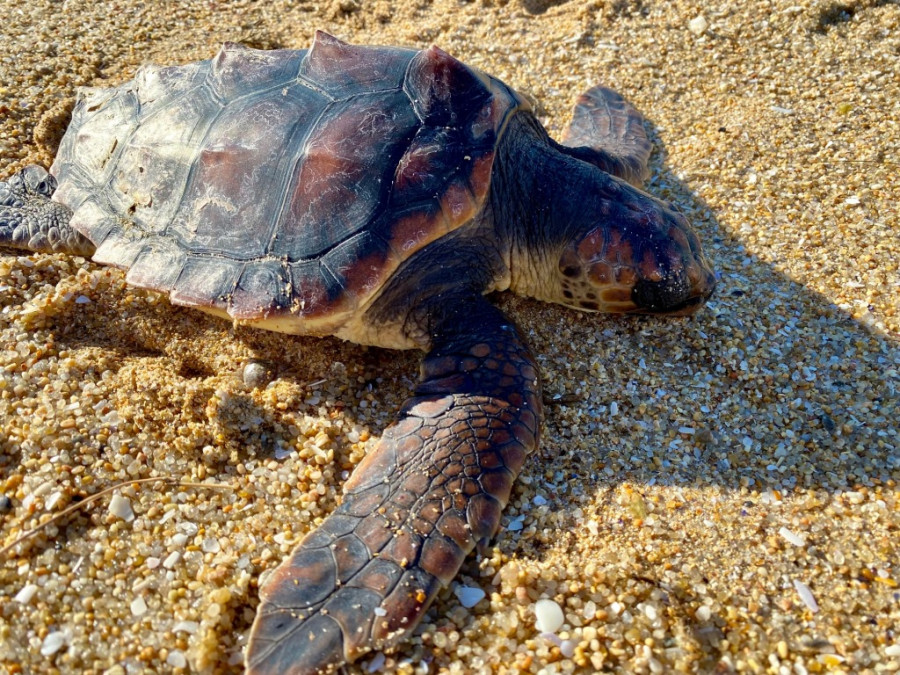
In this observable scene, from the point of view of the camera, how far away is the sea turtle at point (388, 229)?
2.01m

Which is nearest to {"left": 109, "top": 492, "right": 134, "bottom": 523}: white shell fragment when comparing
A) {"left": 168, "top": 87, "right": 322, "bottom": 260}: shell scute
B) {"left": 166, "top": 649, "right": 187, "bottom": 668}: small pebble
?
{"left": 166, "top": 649, "right": 187, "bottom": 668}: small pebble

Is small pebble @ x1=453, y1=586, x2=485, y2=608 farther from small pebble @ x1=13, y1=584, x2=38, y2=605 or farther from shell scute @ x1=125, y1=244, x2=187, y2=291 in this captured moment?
shell scute @ x1=125, y1=244, x2=187, y2=291

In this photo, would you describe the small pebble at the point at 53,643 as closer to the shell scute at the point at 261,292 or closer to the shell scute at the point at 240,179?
the shell scute at the point at 261,292

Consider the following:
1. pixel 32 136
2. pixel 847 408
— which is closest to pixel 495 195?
pixel 847 408

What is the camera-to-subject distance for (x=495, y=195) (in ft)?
8.24

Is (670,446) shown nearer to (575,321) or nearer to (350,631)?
(575,321)

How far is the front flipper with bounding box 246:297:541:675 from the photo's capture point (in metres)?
1.61

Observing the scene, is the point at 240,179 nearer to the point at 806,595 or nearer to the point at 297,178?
the point at 297,178

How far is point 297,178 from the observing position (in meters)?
2.22

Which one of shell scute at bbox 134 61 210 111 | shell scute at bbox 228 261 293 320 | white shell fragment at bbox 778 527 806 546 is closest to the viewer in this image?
white shell fragment at bbox 778 527 806 546

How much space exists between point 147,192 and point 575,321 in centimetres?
184

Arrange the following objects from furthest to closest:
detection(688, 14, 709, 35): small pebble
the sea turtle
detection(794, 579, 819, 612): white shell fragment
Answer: detection(688, 14, 709, 35): small pebble, the sea turtle, detection(794, 579, 819, 612): white shell fragment

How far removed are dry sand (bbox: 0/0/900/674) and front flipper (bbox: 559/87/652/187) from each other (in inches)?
8.4

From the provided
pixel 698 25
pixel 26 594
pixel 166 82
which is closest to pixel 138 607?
pixel 26 594
